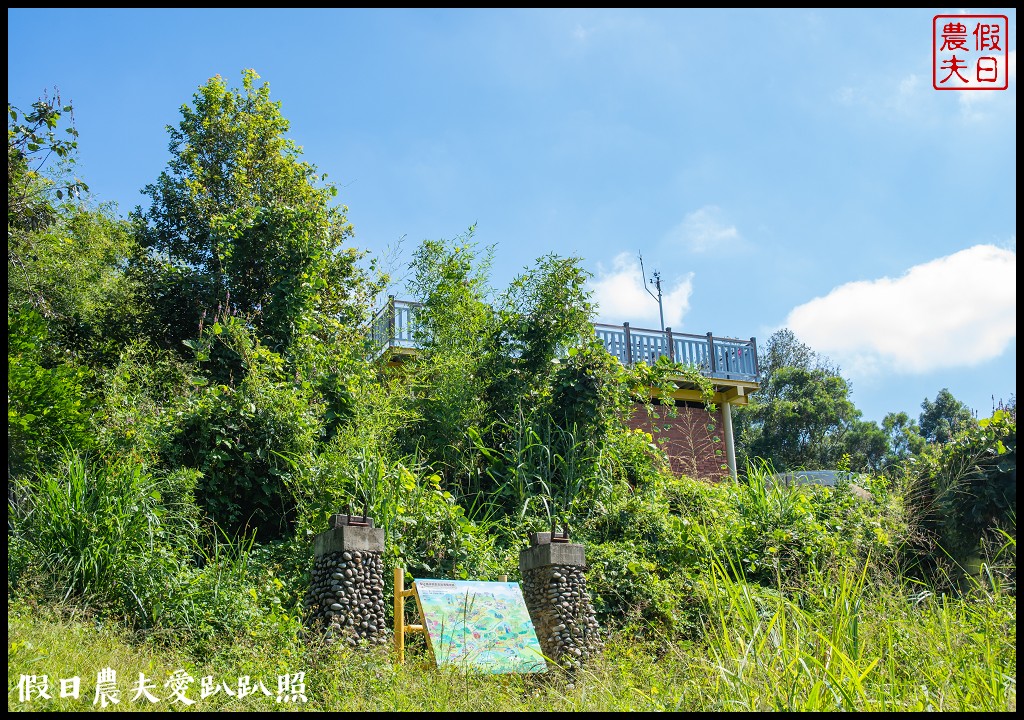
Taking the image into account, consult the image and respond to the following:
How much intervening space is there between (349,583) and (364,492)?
1161 millimetres

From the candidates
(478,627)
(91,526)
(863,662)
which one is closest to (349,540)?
(478,627)

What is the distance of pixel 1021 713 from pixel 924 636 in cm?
135

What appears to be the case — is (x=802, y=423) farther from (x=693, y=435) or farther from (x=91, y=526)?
(x=91, y=526)

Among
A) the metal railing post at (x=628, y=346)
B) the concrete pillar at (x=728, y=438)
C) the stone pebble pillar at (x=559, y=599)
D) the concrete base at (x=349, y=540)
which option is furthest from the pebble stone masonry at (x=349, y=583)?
the concrete pillar at (x=728, y=438)

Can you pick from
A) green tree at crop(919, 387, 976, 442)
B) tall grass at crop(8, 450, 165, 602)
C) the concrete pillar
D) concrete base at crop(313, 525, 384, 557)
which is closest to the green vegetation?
tall grass at crop(8, 450, 165, 602)

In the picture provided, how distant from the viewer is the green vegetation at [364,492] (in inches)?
163

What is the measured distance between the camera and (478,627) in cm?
540

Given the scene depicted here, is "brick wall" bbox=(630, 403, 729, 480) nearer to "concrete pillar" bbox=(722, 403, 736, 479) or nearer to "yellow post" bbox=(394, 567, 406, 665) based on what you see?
"concrete pillar" bbox=(722, 403, 736, 479)

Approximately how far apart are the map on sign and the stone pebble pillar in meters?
0.59

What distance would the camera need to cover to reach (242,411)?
780 centimetres

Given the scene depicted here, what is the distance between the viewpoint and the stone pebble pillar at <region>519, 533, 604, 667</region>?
6266mm

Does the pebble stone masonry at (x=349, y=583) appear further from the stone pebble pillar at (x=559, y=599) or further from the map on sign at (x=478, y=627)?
the stone pebble pillar at (x=559, y=599)

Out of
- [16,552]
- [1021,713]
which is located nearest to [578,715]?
[1021,713]

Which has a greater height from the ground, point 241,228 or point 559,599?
point 241,228
